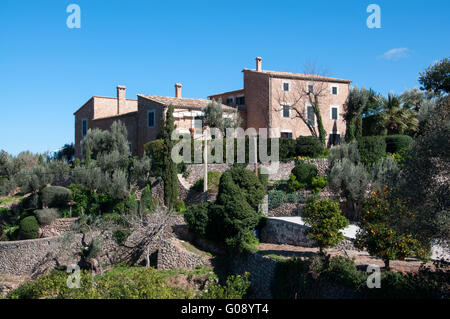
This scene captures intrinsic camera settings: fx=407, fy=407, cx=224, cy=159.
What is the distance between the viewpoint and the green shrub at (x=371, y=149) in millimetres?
26375

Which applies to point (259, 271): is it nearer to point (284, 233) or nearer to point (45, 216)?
point (284, 233)

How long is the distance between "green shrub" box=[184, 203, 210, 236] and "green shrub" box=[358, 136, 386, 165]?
11.7 m

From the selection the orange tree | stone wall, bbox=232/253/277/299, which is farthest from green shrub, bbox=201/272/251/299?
the orange tree

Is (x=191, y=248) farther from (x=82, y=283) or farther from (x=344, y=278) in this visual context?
(x=344, y=278)

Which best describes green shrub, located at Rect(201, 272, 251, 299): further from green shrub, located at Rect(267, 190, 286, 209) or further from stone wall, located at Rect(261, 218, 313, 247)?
green shrub, located at Rect(267, 190, 286, 209)

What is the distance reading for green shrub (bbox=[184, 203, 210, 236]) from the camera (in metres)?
20.4

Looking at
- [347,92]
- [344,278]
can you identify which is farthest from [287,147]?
[344,278]

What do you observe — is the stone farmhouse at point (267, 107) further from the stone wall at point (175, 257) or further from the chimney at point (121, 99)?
the stone wall at point (175, 257)

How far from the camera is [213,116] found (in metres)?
30.9

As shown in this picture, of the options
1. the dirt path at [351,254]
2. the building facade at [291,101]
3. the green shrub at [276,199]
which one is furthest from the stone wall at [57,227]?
the building facade at [291,101]

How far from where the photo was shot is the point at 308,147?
28.3 meters

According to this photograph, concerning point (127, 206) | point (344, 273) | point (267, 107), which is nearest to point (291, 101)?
point (267, 107)

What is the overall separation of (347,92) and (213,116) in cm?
1288

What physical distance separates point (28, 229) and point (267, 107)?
19.4 m
